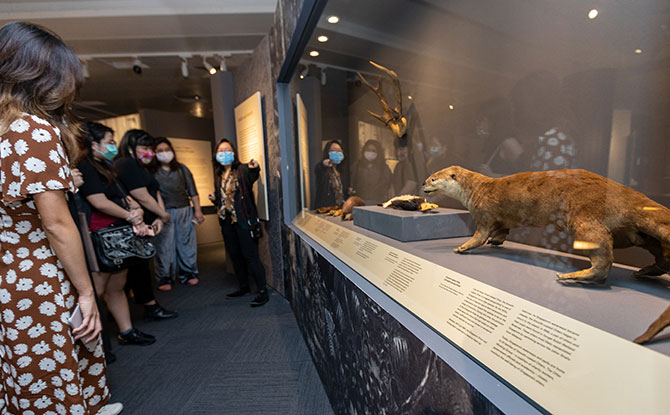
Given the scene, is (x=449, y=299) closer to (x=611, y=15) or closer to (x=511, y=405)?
(x=511, y=405)

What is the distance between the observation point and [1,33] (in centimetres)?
101

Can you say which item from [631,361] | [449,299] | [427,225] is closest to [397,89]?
[427,225]

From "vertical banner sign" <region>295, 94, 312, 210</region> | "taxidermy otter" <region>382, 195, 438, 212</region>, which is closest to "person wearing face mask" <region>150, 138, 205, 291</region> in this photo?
"vertical banner sign" <region>295, 94, 312, 210</region>

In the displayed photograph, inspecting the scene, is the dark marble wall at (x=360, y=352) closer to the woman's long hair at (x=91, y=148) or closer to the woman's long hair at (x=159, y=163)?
the woman's long hair at (x=91, y=148)

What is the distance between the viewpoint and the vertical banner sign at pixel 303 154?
2.87 m

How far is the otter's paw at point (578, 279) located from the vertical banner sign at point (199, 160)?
681 cm

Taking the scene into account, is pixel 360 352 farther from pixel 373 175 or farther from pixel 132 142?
pixel 132 142

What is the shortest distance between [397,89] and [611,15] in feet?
3.45

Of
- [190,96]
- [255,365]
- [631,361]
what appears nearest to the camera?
[631,361]

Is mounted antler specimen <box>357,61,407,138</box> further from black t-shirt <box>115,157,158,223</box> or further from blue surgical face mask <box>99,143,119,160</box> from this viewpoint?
black t-shirt <box>115,157,158,223</box>

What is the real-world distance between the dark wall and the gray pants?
260 centimetres

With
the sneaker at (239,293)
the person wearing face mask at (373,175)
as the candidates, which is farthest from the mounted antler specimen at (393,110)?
the sneaker at (239,293)

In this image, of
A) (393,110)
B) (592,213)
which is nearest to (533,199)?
(592,213)

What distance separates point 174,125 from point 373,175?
574 cm
